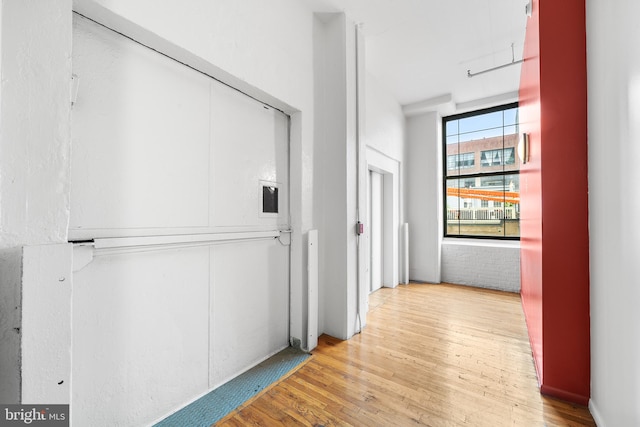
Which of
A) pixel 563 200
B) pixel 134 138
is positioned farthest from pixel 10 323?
pixel 563 200

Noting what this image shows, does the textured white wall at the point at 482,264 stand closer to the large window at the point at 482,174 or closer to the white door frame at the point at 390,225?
the large window at the point at 482,174

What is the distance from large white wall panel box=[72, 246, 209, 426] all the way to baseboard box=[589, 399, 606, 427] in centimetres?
243

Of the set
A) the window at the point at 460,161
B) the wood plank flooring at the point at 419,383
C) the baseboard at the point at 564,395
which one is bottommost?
the wood plank flooring at the point at 419,383

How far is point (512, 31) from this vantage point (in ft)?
10.0

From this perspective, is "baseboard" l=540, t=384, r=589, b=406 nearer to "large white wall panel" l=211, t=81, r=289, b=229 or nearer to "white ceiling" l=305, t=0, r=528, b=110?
"large white wall panel" l=211, t=81, r=289, b=229

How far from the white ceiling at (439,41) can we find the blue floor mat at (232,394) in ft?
10.9

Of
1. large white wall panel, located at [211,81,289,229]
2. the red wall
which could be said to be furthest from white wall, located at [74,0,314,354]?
the red wall

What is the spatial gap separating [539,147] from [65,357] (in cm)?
289

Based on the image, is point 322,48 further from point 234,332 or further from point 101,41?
point 234,332

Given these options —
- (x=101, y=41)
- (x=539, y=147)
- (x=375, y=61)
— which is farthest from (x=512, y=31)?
(x=101, y=41)

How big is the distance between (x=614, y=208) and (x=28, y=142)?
2.63m

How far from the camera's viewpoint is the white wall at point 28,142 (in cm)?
96

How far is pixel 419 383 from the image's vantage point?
6.55ft

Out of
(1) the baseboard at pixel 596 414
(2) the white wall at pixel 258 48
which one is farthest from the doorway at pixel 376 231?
(1) the baseboard at pixel 596 414
